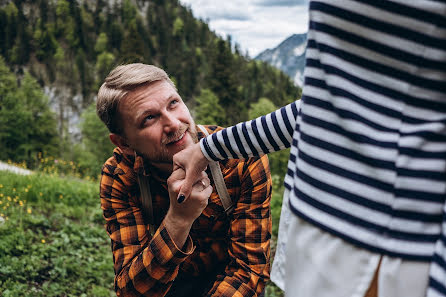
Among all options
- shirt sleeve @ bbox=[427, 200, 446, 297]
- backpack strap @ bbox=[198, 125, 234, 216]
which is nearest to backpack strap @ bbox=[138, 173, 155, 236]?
backpack strap @ bbox=[198, 125, 234, 216]

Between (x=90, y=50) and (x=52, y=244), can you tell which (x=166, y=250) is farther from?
(x=90, y=50)

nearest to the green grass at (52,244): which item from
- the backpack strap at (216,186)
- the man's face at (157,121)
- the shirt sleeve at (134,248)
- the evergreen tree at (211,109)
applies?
the shirt sleeve at (134,248)

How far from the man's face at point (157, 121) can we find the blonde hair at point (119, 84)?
0.04 meters

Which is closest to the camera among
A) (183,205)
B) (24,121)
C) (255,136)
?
(255,136)

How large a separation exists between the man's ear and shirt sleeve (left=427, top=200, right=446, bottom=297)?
190 centimetres

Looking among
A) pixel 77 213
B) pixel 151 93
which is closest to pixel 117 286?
pixel 151 93

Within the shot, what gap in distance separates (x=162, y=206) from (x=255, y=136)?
1086 millimetres

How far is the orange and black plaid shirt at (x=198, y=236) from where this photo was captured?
203cm

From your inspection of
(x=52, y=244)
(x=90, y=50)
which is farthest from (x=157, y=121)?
(x=90, y=50)

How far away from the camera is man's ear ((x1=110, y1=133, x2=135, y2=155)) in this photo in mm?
2387

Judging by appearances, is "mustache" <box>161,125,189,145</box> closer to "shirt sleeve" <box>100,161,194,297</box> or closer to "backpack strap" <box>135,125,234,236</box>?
"backpack strap" <box>135,125,234,236</box>

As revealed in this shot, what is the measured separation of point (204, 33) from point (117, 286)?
336ft

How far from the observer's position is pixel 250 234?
86.6 inches

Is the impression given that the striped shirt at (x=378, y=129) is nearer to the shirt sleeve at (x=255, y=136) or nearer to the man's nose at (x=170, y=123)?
the shirt sleeve at (x=255, y=136)
